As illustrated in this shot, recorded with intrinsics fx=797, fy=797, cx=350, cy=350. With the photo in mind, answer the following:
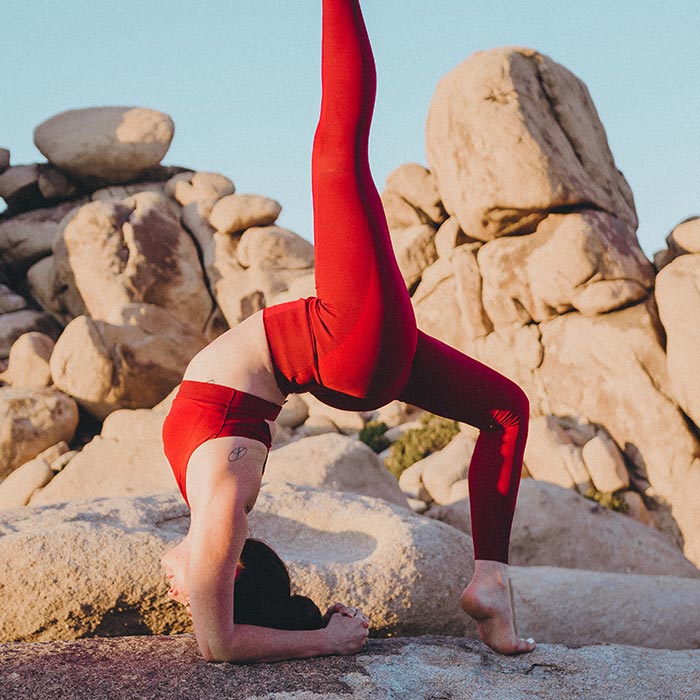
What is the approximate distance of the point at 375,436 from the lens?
17.7 m

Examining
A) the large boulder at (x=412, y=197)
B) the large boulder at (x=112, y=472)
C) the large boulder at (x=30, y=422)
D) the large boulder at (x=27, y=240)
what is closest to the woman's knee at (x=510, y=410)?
the large boulder at (x=112, y=472)

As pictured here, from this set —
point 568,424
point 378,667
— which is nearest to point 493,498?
point 378,667

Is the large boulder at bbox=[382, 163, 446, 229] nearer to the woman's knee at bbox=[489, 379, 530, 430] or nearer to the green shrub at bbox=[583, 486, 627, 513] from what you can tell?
the green shrub at bbox=[583, 486, 627, 513]

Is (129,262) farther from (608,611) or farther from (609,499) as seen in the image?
(608,611)

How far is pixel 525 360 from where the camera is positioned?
15391 millimetres

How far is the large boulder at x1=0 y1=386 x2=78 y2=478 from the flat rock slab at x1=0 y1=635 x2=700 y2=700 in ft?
48.1

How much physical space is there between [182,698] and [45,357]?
17.9 meters

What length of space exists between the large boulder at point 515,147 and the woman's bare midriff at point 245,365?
12.7 meters

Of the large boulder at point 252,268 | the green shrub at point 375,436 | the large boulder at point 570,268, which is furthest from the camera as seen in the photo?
the large boulder at point 252,268

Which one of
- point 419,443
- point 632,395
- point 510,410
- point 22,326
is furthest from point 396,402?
point 510,410

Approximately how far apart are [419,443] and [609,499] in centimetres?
427

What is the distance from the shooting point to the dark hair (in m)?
2.83

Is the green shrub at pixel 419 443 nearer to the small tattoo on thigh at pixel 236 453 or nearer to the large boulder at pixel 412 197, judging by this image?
the large boulder at pixel 412 197

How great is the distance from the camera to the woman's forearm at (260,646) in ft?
8.87
